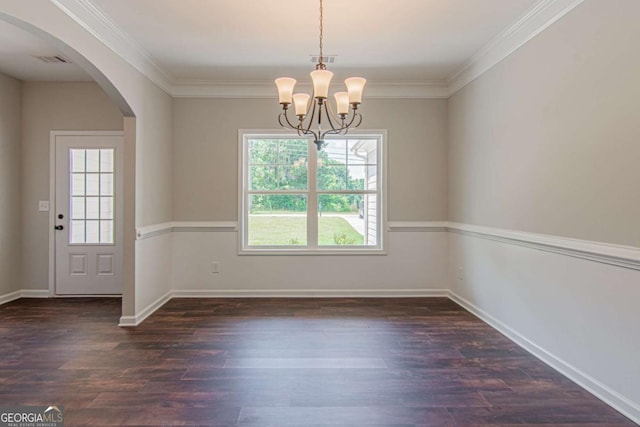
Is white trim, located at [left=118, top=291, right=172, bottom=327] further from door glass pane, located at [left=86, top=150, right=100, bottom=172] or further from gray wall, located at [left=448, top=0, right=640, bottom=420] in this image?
gray wall, located at [left=448, top=0, right=640, bottom=420]

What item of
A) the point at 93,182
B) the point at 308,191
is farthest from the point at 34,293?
the point at 308,191

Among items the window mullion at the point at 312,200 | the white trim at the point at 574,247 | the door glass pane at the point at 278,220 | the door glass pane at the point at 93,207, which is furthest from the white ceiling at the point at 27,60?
the white trim at the point at 574,247

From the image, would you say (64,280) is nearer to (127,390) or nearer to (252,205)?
(252,205)

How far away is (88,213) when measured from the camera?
448 centimetres

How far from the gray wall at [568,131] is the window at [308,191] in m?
1.40

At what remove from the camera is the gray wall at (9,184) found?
4.19m

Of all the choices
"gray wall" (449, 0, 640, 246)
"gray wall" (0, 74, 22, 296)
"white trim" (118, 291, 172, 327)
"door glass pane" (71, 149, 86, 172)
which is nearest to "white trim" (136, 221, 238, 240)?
"white trim" (118, 291, 172, 327)

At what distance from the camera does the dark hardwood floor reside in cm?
205

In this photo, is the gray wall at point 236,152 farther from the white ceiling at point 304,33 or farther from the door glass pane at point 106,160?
the door glass pane at point 106,160

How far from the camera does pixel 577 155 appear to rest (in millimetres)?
2363

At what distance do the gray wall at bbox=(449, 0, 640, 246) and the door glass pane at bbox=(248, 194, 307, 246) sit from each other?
6.84 ft

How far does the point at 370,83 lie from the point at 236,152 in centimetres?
185

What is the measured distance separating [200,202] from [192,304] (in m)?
1.23

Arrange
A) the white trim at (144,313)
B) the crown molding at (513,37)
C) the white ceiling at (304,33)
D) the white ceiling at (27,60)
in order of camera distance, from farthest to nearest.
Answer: the white trim at (144,313)
the white ceiling at (27,60)
the white ceiling at (304,33)
the crown molding at (513,37)
